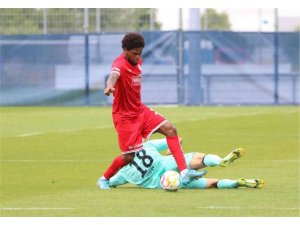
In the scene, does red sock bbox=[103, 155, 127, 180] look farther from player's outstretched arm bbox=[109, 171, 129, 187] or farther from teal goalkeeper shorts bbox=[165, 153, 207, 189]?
teal goalkeeper shorts bbox=[165, 153, 207, 189]

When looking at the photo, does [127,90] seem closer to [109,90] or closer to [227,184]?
[109,90]

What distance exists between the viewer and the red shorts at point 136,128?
1329 centimetres

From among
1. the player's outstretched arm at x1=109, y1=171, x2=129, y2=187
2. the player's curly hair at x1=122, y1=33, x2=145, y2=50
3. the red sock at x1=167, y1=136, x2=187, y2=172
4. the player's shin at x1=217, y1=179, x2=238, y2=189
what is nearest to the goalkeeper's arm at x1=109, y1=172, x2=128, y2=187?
the player's outstretched arm at x1=109, y1=171, x2=129, y2=187

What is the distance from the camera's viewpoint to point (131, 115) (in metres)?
13.4

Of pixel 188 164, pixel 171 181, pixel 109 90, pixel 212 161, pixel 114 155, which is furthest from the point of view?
pixel 114 155

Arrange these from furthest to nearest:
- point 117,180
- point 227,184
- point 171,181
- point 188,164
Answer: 1. point 117,180
2. point 188,164
3. point 227,184
4. point 171,181

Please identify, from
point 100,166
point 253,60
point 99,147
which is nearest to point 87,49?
point 253,60

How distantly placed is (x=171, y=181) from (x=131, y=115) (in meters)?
1.14

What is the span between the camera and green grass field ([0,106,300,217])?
1114 centimetres

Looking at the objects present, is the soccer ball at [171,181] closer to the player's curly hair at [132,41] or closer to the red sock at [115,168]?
the red sock at [115,168]

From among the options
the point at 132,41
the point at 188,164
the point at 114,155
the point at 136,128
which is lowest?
the point at 114,155

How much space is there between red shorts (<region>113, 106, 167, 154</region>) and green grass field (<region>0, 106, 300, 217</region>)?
54cm

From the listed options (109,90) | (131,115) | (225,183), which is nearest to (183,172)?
(225,183)

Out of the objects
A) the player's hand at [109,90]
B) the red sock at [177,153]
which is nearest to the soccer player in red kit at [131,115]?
the red sock at [177,153]
